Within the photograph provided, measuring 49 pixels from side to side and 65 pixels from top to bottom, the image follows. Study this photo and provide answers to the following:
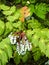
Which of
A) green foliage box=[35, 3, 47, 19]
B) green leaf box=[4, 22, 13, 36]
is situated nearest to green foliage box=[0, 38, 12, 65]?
green leaf box=[4, 22, 13, 36]

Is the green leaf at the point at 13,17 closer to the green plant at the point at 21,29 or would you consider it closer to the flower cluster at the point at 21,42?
the green plant at the point at 21,29

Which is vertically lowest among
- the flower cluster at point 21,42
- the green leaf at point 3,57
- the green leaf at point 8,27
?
the green leaf at point 3,57

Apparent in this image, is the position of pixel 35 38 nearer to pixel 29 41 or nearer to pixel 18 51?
pixel 29 41

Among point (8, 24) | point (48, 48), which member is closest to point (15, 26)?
point (8, 24)

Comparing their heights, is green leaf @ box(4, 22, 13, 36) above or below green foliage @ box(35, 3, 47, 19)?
below

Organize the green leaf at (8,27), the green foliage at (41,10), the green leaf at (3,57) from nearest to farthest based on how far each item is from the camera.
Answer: the green leaf at (3,57), the green leaf at (8,27), the green foliage at (41,10)

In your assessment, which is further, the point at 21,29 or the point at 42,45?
the point at 21,29

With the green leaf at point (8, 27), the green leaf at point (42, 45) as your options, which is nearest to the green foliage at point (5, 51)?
the green leaf at point (8, 27)

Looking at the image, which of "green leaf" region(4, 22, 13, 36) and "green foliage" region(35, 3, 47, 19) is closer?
"green leaf" region(4, 22, 13, 36)

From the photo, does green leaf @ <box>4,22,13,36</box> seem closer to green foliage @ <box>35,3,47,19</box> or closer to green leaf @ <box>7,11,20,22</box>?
green leaf @ <box>7,11,20,22</box>

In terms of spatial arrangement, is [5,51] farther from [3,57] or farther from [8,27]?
[8,27]

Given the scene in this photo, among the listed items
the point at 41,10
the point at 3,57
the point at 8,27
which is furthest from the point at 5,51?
the point at 41,10
